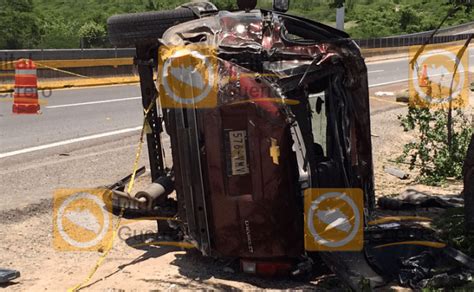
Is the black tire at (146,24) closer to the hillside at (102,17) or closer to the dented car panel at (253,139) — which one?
the dented car panel at (253,139)

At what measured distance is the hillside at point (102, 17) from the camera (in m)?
23.7

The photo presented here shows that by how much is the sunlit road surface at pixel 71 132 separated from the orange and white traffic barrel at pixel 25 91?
23cm

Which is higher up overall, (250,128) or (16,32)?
(16,32)

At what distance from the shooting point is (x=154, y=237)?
5359 mm

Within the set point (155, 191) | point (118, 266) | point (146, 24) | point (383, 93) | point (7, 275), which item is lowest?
point (383, 93)

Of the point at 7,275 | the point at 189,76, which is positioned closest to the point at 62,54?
the point at 7,275

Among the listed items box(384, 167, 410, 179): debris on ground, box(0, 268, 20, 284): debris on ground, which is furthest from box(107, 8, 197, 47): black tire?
box(384, 167, 410, 179): debris on ground

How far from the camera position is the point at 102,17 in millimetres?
37781

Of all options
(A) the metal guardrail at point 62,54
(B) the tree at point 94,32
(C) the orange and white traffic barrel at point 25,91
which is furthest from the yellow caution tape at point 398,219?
(B) the tree at point 94,32

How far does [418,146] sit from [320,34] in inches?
159

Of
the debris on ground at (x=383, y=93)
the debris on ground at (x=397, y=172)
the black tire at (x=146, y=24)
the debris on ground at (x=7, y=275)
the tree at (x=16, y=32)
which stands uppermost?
the tree at (x=16, y=32)

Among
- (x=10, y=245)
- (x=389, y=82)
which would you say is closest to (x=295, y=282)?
(x=10, y=245)

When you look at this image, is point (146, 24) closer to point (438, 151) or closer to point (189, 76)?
point (189, 76)

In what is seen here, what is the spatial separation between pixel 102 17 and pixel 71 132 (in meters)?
28.9
